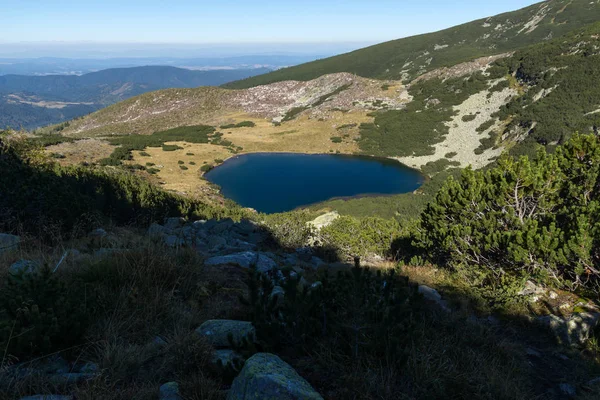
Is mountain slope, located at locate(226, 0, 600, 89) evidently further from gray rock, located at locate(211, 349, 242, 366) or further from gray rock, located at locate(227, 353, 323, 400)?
gray rock, located at locate(227, 353, 323, 400)

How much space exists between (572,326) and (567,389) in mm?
2468

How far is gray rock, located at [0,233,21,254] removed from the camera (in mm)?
6492

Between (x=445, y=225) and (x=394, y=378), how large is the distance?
8.21 metres

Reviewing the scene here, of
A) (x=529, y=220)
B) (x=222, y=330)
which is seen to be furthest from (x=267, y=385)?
(x=529, y=220)

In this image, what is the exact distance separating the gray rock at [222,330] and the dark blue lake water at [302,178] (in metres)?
29.5

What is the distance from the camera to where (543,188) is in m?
9.08

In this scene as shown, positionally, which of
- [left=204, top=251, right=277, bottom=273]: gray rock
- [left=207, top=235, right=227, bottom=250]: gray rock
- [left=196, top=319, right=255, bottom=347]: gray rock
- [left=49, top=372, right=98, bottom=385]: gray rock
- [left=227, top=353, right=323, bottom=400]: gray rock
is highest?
[left=227, top=353, right=323, bottom=400]: gray rock

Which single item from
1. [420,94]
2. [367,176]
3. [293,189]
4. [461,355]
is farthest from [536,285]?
[420,94]

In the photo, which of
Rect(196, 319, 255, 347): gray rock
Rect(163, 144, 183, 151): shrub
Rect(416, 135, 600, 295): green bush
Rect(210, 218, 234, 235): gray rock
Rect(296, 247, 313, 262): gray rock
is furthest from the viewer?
Rect(163, 144, 183, 151): shrub

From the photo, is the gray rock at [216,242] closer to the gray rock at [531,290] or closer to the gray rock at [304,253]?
the gray rock at [304,253]

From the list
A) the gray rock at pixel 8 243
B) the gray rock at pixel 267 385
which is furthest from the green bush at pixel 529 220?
the gray rock at pixel 8 243

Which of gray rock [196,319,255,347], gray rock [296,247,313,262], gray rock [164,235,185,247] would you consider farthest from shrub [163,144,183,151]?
gray rock [196,319,255,347]

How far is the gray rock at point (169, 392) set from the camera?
2.80m

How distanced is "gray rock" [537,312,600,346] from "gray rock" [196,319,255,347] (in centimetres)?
554
